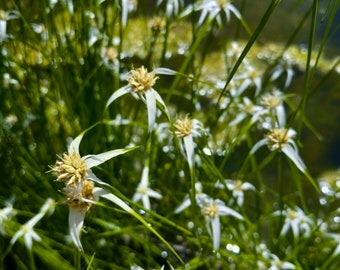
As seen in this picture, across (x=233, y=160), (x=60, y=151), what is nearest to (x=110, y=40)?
(x=60, y=151)

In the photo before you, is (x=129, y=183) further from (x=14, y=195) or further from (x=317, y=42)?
(x=317, y=42)

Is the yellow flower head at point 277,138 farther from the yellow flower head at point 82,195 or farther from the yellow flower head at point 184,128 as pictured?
the yellow flower head at point 82,195

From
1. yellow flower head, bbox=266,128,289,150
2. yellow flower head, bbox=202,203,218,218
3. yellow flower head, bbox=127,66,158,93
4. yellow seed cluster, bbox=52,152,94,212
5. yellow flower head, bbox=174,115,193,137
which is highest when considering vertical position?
yellow flower head, bbox=127,66,158,93

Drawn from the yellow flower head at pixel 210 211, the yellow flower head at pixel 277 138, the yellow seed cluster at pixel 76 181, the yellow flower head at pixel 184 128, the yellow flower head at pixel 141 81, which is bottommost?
the yellow flower head at pixel 210 211

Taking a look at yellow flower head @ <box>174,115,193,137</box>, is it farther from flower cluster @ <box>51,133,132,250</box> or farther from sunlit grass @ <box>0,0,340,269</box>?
flower cluster @ <box>51,133,132,250</box>

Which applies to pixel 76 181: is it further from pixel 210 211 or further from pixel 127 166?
pixel 127 166

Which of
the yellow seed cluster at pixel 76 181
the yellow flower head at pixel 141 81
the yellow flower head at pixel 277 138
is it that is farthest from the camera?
the yellow flower head at pixel 277 138

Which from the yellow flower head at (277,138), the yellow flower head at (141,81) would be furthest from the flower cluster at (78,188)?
the yellow flower head at (277,138)

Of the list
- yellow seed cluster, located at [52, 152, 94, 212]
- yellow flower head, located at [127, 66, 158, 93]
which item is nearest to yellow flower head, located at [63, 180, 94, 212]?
yellow seed cluster, located at [52, 152, 94, 212]
